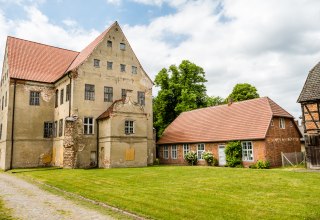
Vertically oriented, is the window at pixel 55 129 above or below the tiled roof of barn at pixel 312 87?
below

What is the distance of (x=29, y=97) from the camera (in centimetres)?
3091

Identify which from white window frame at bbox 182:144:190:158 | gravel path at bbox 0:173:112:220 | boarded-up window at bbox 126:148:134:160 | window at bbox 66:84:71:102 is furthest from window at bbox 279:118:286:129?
gravel path at bbox 0:173:112:220

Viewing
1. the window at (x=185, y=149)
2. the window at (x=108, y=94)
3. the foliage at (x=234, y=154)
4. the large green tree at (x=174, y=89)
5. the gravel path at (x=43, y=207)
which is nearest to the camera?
the gravel path at (x=43, y=207)

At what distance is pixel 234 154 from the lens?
26.0 meters

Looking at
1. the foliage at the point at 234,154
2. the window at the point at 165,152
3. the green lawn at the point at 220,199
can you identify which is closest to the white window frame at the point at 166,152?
the window at the point at 165,152

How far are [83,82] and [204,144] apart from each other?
45.9ft

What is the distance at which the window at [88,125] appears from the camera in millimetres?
28913

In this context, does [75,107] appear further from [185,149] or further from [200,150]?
[200,150]

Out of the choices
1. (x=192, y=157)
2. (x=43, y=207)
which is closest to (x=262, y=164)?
(x=192, y=157)

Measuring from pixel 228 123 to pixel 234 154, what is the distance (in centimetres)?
402

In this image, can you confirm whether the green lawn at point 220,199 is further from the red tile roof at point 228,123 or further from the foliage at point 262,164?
the red tile roof at point 228,123

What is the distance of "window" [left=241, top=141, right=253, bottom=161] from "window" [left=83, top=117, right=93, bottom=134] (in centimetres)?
1495

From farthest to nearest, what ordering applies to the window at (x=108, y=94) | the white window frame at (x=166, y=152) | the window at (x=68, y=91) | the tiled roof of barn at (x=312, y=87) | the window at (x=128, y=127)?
the white window frame at (x=166, y=152)
the window at (x=108, y=94)
the window at (x=68, y=91)
the window at (x=128, y=127)
the tiled roof of barn at (x=312, y=87)

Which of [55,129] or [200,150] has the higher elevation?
[55,129]
